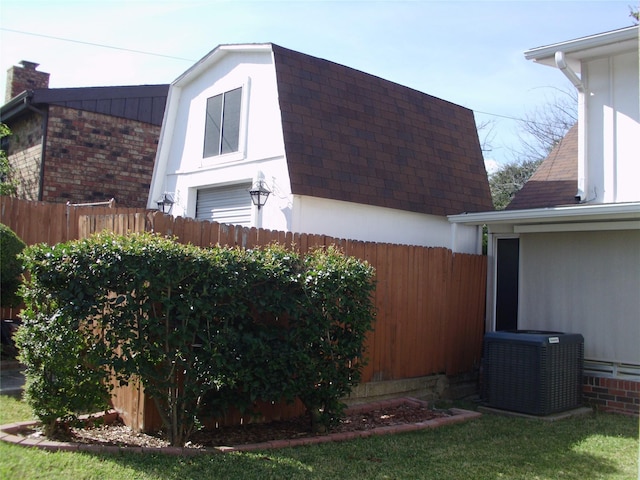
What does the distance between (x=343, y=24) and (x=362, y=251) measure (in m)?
3.95

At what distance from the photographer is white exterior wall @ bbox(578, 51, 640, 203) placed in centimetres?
927

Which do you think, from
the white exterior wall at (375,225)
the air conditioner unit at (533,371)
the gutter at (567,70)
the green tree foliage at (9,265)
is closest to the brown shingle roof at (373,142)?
the white exterior wall at (375,225)

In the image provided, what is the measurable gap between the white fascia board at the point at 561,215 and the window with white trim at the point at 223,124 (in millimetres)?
4475

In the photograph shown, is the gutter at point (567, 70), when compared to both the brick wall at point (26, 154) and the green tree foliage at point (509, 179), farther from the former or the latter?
the green tree foliage at point (509, 179)

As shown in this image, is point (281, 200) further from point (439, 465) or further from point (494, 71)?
point (494, 71)

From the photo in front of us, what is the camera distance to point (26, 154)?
14.7 meters

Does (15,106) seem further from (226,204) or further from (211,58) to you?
(226,204)

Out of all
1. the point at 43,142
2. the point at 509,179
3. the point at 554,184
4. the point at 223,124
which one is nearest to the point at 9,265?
the point at 223,124

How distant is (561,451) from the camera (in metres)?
6.37

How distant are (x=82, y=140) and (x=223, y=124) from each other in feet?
14.8

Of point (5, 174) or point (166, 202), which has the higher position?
point (5, 174)

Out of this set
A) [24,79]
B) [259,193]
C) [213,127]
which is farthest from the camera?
[24,79]

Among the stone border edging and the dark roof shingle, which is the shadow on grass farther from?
the dark roof shingle

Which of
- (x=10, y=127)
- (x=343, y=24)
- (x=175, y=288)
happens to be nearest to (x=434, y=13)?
(x=343, y=24)
